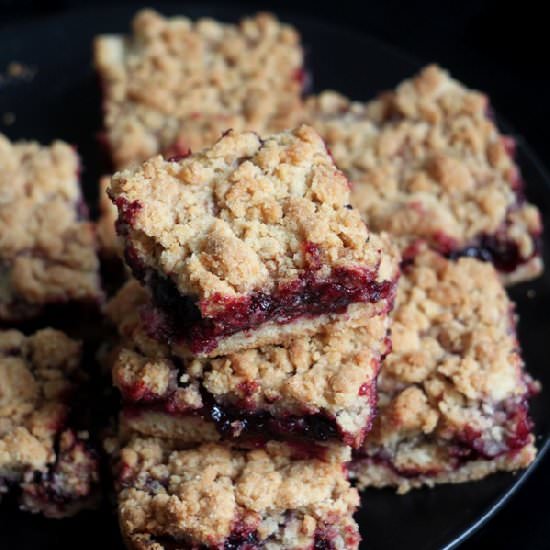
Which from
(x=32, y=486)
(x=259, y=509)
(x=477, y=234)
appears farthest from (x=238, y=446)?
(x=477, y=234)

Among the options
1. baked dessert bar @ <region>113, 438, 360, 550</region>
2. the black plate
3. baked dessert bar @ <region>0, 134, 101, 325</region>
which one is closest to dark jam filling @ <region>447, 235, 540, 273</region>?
the black plate

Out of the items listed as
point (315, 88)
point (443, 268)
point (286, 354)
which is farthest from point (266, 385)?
point (315, 88)

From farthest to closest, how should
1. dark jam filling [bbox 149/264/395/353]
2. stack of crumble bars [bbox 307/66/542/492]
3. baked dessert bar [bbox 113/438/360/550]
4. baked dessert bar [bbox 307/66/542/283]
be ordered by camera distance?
baked dessert bar [bbox 307/66/542/283], stack of crumble bars [bbox 307/66/542/492], baked dessert bar [bbox 113/438/360/550], dark jam filling [bbox 149/264/395/353]

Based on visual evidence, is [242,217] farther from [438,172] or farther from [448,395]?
[438,172]

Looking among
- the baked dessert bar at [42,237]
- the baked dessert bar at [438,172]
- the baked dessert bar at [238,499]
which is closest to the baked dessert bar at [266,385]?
the baked dessert bar at [238,499]

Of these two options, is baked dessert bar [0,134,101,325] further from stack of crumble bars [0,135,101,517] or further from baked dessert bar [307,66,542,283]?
baked dessert bar [307,66,542,283]

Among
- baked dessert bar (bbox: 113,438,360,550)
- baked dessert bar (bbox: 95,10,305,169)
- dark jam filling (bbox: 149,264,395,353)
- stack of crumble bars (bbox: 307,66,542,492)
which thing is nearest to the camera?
dark jam filling (bbox: 149,264,395,353)
